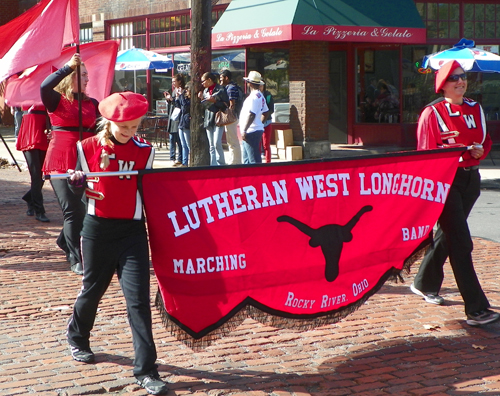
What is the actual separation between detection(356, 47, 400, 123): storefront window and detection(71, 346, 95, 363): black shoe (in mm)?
14855

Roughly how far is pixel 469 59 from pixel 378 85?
13.7 ft

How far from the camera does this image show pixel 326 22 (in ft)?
53.8

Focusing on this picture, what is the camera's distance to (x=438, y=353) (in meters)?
4.92

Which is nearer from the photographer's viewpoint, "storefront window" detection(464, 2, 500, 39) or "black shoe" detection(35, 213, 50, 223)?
"black shoe" detection(35, 213, 50, 223)

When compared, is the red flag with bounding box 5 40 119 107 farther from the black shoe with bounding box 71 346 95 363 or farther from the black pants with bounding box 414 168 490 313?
the black pants with bounding box 414 168 490 313

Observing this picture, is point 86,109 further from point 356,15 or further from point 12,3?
point 12,3

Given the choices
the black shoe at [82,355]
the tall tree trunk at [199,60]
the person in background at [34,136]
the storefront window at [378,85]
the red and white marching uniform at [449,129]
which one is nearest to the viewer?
the black shoe at [82,355]

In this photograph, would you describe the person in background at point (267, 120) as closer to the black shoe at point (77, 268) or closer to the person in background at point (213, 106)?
the person in background at point (213, 106)

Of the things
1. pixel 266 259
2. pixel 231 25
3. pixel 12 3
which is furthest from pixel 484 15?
pixel 12 3

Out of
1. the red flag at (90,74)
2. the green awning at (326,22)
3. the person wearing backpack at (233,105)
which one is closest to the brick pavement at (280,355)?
the red flag at (90,74)

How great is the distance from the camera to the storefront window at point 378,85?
60.6 ft

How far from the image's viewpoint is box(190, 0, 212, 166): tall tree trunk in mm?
11320

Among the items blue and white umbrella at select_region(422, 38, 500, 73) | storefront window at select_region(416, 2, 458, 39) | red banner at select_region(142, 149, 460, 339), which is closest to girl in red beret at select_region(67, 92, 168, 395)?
red banner at select_region(142, 149, 460, 339)

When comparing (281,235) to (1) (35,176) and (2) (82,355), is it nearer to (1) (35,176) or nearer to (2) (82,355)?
(2) (82,355)
